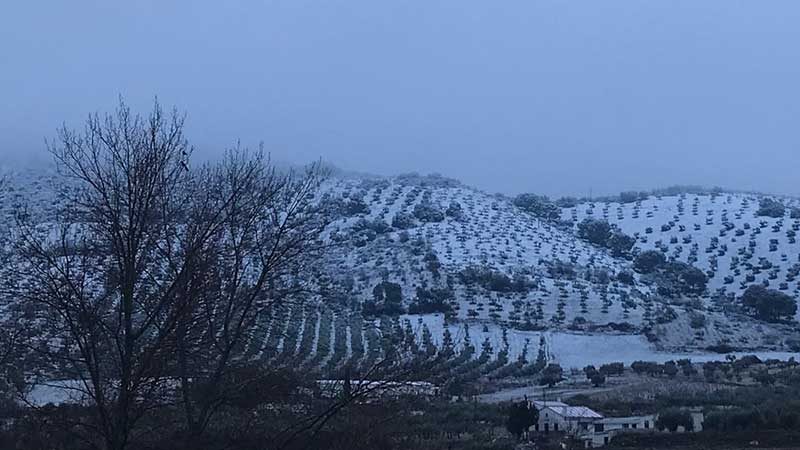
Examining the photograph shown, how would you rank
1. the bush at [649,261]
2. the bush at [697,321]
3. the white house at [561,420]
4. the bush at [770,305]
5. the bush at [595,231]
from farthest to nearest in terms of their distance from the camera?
1. the bush at [595,231]
2. the bush at [649,261]
3. the bush at [770,305]
4. the bush at [697,321]
5. the white house at [561,420]

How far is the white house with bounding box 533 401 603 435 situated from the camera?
841 inches

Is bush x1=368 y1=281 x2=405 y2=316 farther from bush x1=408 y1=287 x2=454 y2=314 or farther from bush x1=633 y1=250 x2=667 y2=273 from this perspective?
bush x1=633 y1=250 x2=667 y2=273

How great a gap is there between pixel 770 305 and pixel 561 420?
86.1 ft

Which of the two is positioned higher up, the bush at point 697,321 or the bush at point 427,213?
the bush at point 427,213

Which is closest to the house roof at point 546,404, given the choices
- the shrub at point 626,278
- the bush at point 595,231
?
the shrub at point 626,278

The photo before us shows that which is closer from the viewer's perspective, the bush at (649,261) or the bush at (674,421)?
the bush at (674,421)

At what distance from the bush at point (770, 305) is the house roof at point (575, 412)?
931 inches

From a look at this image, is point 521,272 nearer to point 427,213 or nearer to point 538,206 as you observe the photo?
point 427,213

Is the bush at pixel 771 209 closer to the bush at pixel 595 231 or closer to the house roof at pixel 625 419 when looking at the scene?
Answer: the bush at pixel 595 231

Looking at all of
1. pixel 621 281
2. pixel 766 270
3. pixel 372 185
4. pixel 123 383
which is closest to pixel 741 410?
pixel 123 383

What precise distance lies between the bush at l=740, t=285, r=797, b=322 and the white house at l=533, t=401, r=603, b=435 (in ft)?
81.3

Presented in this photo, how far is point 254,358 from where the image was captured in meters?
12.5

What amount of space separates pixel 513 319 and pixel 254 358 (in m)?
28.2

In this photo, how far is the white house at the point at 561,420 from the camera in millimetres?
21370
